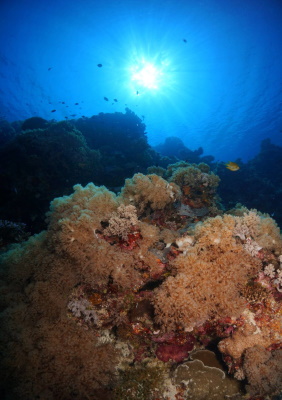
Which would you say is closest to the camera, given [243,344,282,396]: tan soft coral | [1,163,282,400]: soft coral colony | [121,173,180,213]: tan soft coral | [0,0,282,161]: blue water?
[1,163,282,400]: soft coral colony

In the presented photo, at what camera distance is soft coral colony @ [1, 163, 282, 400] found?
9.62 ft

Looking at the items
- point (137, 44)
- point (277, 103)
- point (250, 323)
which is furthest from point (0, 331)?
point (277, 103)

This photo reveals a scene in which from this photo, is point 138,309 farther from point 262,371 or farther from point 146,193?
point 146,193

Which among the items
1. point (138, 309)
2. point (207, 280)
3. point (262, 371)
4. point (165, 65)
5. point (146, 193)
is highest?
point (165, 65)

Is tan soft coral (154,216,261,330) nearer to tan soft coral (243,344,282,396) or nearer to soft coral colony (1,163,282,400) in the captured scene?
soft coral colony (1,163,282,400)

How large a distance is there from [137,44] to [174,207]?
34702mm

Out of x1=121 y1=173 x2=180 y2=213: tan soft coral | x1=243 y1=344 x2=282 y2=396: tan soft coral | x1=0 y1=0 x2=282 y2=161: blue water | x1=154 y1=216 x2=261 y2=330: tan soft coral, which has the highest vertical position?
x1=0 y1=0 x2=282 y2=161: blue water

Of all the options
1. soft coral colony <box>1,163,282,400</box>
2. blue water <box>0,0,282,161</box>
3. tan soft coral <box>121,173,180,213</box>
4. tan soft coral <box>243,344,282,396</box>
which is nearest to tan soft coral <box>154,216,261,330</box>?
soft coral colony <box>1,163,282,400</box>

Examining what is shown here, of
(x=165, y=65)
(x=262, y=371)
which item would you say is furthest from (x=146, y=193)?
(x=165, y=65)

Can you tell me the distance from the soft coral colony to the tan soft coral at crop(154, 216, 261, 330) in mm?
17

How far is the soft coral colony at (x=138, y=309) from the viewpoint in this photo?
9.62 feet

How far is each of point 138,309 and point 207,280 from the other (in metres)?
1.39

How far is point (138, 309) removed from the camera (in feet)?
11.6

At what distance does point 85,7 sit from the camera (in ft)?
83.9
